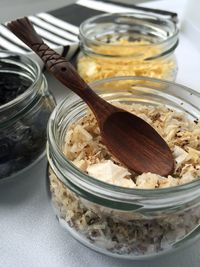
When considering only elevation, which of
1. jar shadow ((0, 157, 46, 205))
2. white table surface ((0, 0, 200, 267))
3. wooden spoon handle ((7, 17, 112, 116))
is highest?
wooden spoon handle ((7, 17, 112, 116))

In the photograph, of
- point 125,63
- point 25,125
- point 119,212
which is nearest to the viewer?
point 119,212

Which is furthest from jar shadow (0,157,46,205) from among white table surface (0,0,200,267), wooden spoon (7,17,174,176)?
wooden spoon (7,17,174,176)

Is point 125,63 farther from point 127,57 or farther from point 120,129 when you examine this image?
point 120,129

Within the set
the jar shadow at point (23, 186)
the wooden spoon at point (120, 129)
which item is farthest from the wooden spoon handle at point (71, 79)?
the jar shadow at point (23, 186)

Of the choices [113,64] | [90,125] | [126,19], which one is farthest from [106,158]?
[126,19]

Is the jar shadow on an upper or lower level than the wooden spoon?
lower

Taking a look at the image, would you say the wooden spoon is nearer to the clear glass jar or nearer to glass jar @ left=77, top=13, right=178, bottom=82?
the clear glass jar

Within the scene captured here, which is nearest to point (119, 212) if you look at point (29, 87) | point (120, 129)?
point (120, 129)
